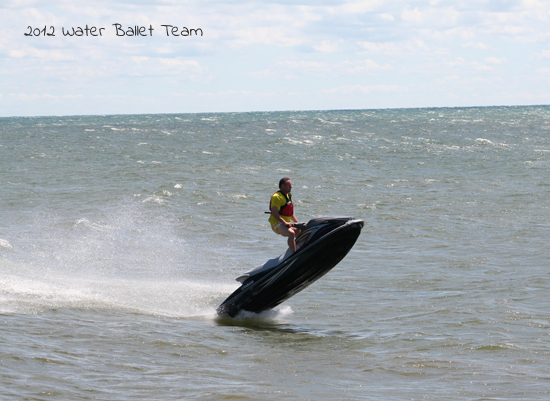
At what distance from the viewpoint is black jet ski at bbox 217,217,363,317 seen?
9945mm

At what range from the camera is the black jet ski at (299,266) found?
9.95 metres

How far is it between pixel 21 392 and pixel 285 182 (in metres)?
4.42

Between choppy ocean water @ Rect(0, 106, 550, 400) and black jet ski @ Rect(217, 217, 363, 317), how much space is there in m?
0.28

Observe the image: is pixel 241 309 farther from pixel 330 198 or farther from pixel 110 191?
pixel 110 191

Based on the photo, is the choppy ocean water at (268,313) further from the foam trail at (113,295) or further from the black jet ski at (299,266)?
the black jet ski at (299,266)

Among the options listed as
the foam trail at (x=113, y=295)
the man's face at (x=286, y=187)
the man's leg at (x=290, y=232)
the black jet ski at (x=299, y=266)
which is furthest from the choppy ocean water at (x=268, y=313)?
the man's face at (x=286, y=187)

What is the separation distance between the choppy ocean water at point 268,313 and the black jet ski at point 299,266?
11.1 inches

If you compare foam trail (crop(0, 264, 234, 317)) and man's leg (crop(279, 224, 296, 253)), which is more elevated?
man's leg (crop(279, 224, 296, 253))

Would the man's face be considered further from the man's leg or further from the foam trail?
the foam trail

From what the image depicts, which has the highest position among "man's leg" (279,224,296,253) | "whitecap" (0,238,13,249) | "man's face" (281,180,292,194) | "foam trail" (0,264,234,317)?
"man's face" (281,180,292,194)

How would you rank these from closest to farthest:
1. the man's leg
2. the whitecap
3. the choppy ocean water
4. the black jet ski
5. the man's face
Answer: the choppy ocean water → the man's face → the man's leg → the black jet ski → the whitecap

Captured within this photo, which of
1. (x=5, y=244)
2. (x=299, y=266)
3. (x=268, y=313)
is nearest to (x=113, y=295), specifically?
(x=268, y=313)

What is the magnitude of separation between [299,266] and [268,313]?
105 centimetres

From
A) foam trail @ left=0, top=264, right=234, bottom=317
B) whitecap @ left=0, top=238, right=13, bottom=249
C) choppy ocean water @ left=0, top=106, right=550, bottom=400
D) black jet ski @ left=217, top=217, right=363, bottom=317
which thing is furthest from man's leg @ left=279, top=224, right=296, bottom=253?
whitecap @ left=0, top=238, right=13, bottom=249
